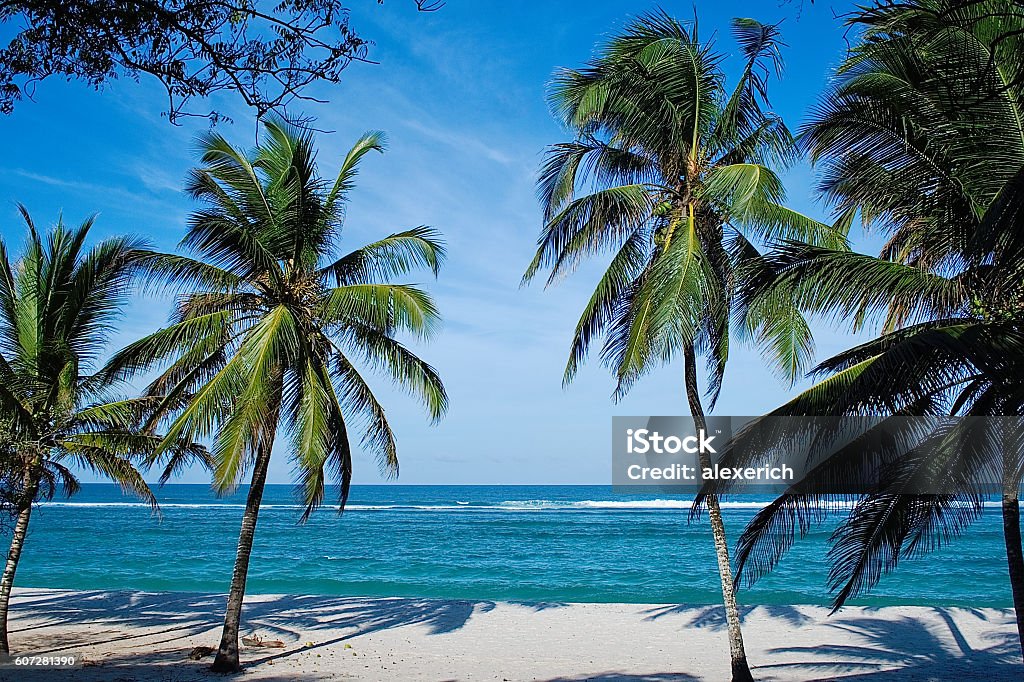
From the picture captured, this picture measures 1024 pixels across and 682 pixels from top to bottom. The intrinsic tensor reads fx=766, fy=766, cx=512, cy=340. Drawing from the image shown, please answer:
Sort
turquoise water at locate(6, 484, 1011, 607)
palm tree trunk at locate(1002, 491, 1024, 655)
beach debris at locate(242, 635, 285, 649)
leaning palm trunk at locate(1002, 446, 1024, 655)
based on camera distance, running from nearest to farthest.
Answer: leaning palm trunk at locate(1002, 446, 1024, 655)
palm tree trunk at locate(1002, 491, 1024, 655)
beach debris at locate(242, 635, 285, 649)
turquoise water at locate(6, 484, 1011, 607)

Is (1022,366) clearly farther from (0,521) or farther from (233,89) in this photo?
(0,521)

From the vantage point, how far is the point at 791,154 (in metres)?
9.16

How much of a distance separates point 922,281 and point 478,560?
2516 cm

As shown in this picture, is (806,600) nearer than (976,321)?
No

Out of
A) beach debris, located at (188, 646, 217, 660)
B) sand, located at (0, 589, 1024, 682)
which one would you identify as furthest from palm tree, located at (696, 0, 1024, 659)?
beach debris, located at (188, 646, 217, 660)

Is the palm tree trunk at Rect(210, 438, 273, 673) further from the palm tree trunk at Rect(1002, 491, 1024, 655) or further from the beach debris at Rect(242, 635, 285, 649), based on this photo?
the palm tree trunk at Rect(1002, 491, 1024, 655)

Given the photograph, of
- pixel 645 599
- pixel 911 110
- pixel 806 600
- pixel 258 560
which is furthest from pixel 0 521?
pixel 258 560

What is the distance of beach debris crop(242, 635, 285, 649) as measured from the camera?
11438 mm

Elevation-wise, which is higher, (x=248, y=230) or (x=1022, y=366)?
(x=248, y=230)

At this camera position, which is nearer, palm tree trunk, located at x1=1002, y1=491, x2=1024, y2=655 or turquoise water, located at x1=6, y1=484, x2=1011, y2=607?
palm tree trunk, located at x1=1002, y1=491, x2=1024, y2=655

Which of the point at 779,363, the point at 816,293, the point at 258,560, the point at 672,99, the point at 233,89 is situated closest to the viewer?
the point at 233,89

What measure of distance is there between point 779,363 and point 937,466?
3.15m

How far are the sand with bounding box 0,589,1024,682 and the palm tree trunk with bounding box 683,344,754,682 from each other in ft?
4.77

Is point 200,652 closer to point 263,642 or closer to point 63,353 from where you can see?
point 263,642
